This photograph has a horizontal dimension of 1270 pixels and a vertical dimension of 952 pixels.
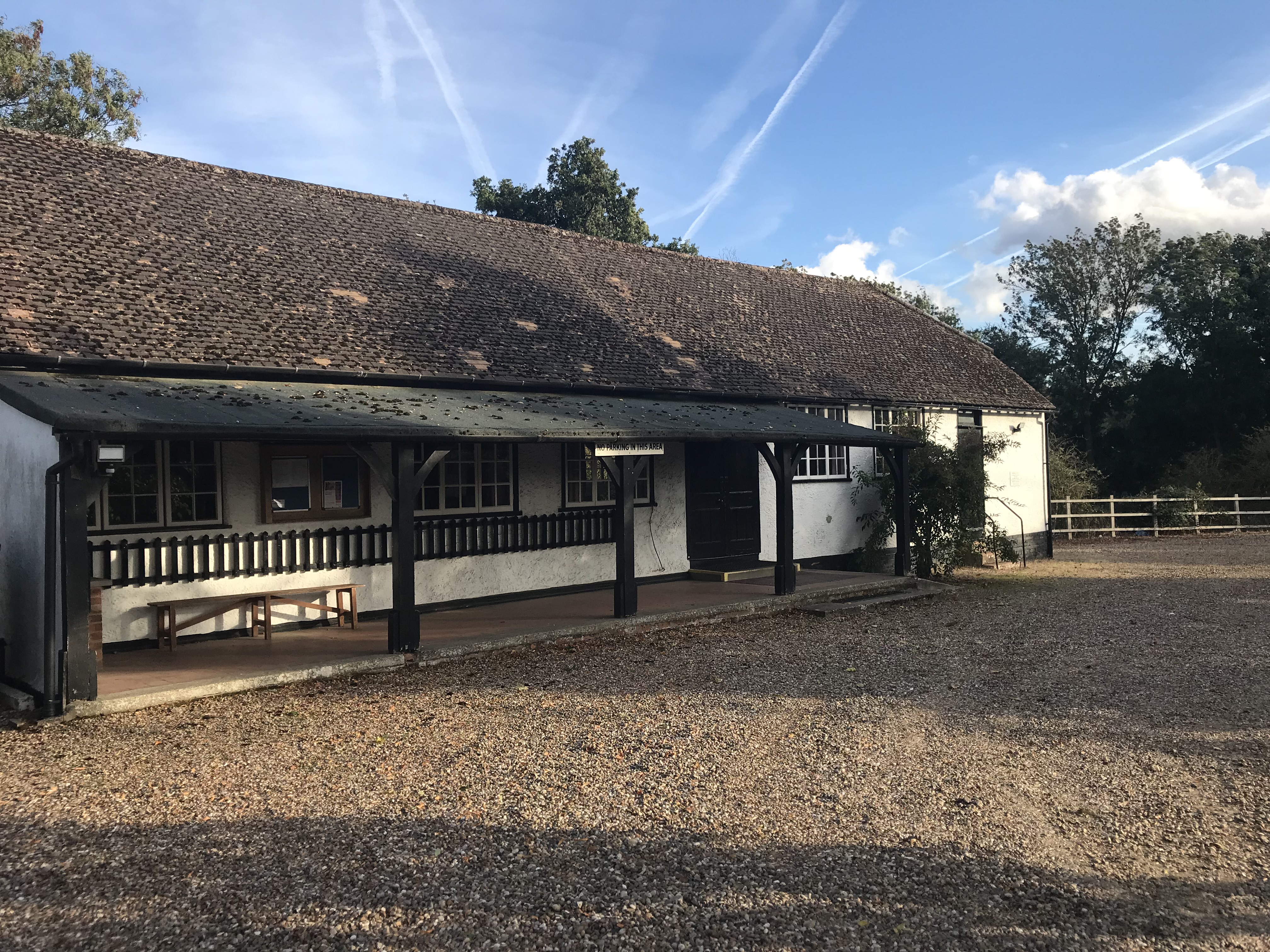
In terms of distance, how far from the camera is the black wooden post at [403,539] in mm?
8883

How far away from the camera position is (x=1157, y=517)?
2420cm

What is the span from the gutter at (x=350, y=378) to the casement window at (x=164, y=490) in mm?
742

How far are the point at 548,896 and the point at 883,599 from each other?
956 cm

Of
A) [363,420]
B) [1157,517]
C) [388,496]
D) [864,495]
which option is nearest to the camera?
[363,420]

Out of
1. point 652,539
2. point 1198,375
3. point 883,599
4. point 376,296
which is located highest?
point 1198,375

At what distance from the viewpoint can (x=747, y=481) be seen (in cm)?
1512

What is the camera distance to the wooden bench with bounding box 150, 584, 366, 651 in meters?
9.20

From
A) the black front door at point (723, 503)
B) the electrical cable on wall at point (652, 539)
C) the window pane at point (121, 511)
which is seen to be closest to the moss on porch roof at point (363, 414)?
the window pane at point (121, 511)

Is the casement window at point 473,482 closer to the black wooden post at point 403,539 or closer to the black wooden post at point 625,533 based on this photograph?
the black wooden post at point 625,533

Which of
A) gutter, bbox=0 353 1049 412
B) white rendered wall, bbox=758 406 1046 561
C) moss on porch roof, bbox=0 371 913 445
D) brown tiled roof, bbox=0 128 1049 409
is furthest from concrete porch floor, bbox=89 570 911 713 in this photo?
brown tiled roof, bbox=0 128 1049 409

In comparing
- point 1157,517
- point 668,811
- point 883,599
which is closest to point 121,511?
point 668,811

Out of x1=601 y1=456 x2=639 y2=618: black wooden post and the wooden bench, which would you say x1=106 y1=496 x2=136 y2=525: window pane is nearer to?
the wooden bench

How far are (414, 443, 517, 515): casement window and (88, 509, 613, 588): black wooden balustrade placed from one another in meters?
0.15

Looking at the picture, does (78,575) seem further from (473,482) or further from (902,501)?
(902,501)
